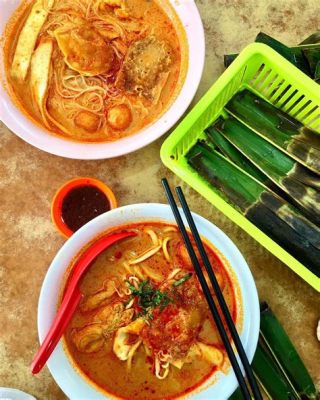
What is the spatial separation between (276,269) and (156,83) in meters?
1.12

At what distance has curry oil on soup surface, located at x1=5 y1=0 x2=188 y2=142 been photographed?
2291 millimetres

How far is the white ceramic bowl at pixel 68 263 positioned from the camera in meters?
2.03

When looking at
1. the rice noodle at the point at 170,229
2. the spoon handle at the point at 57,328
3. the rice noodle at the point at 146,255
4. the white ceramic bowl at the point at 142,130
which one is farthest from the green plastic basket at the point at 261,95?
the spoon handle at the point at 57,328

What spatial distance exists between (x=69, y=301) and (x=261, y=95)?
53.1 inches

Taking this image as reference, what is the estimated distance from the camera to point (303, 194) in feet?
7.13

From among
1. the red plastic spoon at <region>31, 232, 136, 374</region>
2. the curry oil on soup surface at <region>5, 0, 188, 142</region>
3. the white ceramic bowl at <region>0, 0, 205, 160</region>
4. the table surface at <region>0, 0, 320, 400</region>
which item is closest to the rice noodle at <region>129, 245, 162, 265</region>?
the red plastic spoon at <region>31, 232, 136, 374</region>

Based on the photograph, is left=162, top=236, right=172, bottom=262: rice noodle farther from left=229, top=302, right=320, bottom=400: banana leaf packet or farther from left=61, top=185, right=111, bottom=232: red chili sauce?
left=229, top=302, right=320, bottom=400: banana leaf packet

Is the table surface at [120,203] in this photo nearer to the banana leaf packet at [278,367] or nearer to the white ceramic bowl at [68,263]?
the banana leaf packet at [278,367]

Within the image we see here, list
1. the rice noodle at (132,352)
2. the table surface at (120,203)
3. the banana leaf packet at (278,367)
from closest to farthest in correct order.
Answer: the rice noodle at (132,352) → the banana leaf packet at (278,367) → the table surface at (120,203)

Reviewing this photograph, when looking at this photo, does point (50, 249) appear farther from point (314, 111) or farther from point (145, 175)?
point (314, 111)

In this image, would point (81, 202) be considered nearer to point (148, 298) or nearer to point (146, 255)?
point (146, 255)

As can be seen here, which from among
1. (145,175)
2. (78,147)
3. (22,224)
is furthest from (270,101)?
(22,224)

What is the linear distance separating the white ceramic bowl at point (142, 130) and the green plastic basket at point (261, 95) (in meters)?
0.12

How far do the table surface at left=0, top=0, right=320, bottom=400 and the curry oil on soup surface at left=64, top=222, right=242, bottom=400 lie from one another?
1.12ft
